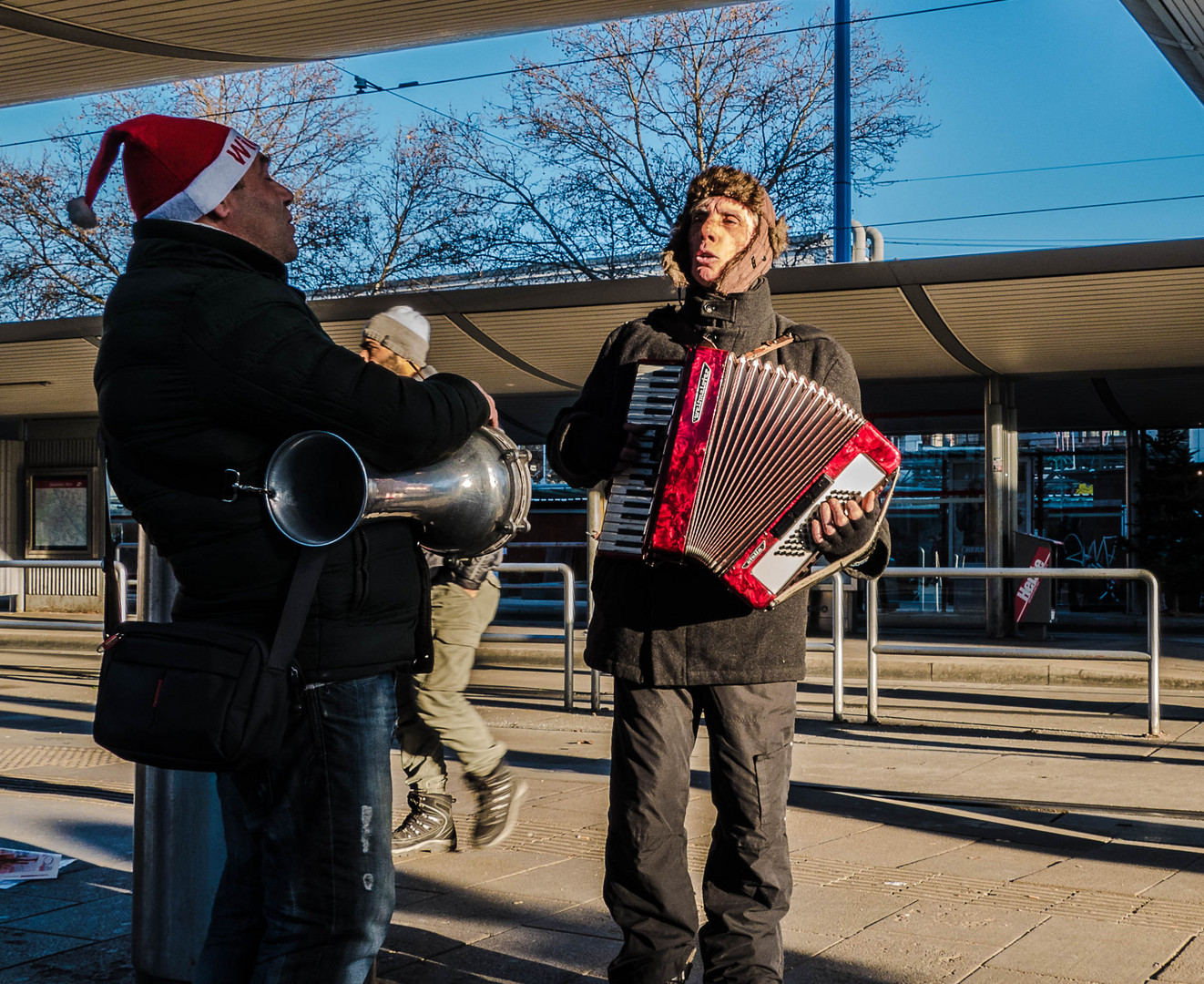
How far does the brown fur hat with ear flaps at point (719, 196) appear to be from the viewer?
3.05 metres

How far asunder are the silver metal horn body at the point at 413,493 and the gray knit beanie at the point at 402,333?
2302 millimetres

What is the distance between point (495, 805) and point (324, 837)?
2.68m

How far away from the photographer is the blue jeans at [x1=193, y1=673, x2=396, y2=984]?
2.05m

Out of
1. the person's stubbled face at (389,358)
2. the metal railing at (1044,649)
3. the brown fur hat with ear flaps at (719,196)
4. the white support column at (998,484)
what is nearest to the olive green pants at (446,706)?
the person's stubbled face at (389,358)

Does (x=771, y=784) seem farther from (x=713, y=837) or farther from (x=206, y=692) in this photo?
(x=206, y=692)

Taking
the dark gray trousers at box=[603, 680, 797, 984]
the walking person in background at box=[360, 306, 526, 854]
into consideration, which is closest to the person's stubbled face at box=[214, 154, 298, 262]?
the dark gray trousers at box=[603, 680, 797, 984]

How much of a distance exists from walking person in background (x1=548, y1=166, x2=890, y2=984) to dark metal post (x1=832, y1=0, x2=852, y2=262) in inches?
640

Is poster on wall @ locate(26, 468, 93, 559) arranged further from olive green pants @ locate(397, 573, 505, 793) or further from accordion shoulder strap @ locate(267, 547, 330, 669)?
accordion shoulder strap @ locate(267, 547, 330, 669)

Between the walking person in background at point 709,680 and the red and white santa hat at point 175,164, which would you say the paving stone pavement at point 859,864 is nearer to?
the walking person in background at point 709,680

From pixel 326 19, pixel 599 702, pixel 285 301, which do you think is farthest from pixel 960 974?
pixel 599 702

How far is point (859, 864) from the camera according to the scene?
15.1ft

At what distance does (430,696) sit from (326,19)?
12.0 ft

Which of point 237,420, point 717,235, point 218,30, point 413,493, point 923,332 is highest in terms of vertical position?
point 218,30

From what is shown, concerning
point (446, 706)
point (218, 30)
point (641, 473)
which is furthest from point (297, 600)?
point (218, 30)
